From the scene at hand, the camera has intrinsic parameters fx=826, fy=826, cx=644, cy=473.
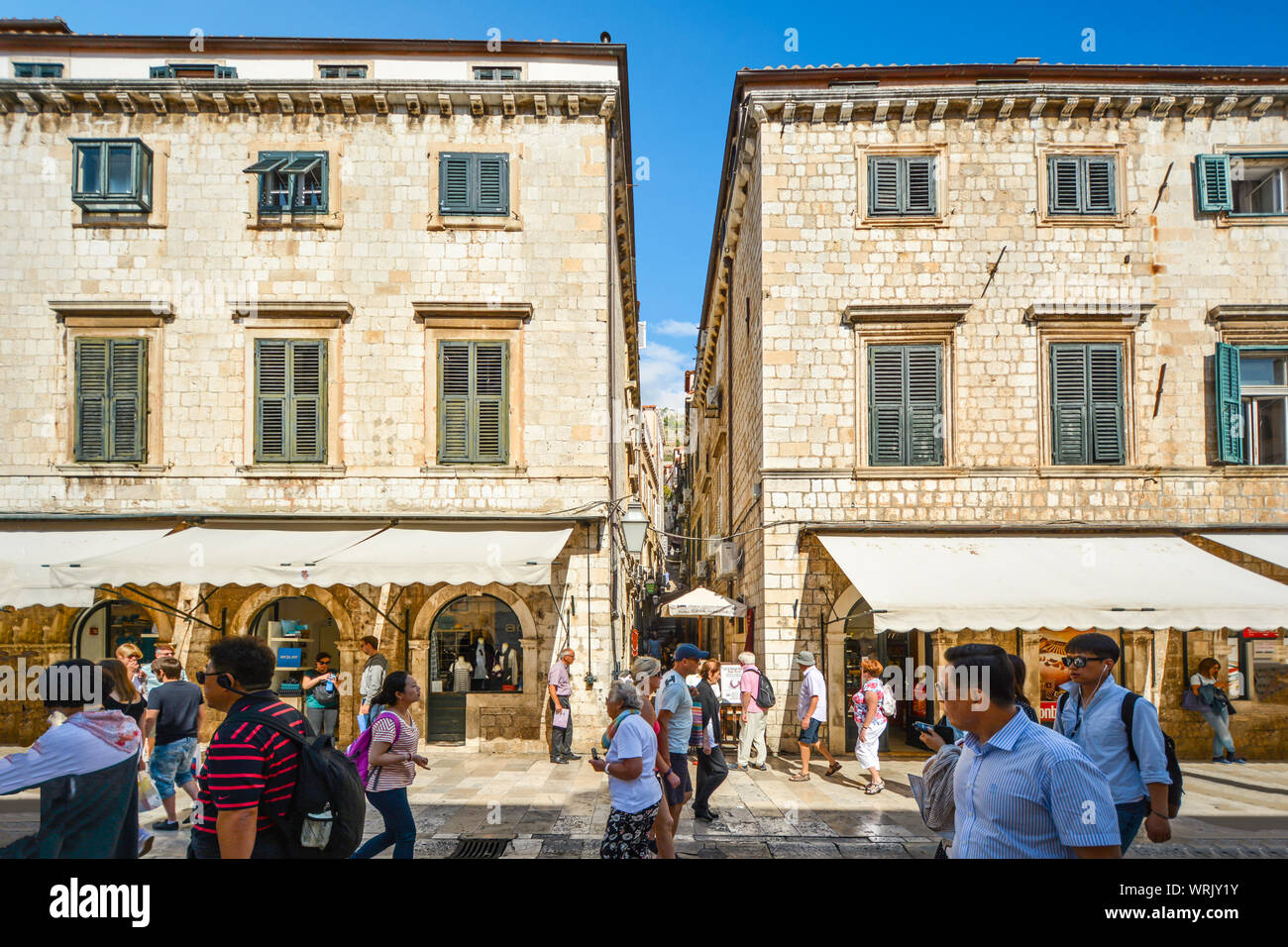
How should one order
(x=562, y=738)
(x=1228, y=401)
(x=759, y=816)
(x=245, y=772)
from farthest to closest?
(x=1228, y=401)
(x=562, y=738)
(x=759, y=816)
(x=245, y=772)

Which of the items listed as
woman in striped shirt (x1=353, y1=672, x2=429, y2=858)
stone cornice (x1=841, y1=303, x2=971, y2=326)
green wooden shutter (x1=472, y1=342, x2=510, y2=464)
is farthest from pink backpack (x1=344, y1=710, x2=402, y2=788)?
stone cornice (x1=841, y1=303, x2=971, y2=326)

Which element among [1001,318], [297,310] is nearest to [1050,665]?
[1001,318]

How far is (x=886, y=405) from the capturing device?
1341 cm

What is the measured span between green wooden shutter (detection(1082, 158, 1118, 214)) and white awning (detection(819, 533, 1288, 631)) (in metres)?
5.41

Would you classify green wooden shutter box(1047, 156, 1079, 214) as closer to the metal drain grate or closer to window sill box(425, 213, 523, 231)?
window sill box(425, 213, 523, 231)

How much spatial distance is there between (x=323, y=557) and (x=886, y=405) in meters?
8.87

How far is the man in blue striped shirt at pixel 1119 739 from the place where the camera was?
4746mm

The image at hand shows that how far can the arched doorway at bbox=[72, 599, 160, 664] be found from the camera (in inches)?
533

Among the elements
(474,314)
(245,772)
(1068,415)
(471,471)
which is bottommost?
(245,772)

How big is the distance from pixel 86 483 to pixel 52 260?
374cm

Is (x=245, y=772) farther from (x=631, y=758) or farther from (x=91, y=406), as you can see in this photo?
(x=91, y=406)

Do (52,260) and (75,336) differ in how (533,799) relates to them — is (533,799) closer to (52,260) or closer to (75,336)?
(75,336)

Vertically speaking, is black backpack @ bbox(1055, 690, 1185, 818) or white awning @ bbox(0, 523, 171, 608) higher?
white awning @ bbox(0, 523, 171, 608)

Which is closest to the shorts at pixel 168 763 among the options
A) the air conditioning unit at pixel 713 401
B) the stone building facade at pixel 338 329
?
the stone building facade at pixel 338 329
